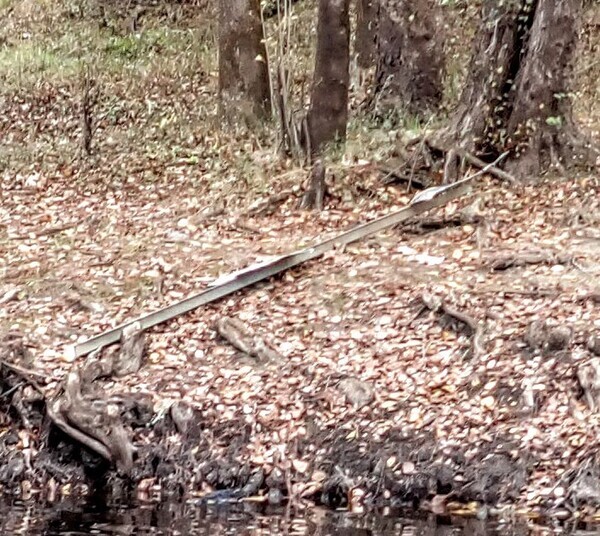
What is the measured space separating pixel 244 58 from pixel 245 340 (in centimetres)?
664

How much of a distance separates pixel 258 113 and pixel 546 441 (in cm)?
836

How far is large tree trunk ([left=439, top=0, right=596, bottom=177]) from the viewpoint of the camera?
12383mm

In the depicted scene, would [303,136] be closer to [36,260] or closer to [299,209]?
[299,209]

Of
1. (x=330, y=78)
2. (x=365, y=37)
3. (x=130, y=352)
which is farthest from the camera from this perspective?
(x=365, y=37)

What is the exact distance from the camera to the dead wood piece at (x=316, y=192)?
41.1 feet

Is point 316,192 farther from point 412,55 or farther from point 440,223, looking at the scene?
point 412,55

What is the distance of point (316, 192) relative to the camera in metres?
12.6

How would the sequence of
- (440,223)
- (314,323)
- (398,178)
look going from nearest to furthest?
(314,323) → (440,223) → (398,178)

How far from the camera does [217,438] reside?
8.52 metres

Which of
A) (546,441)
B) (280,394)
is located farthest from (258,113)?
(546,441)

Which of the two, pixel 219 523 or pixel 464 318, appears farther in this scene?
pixel 464 318

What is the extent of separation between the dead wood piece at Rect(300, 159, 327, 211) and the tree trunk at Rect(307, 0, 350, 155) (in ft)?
4.25

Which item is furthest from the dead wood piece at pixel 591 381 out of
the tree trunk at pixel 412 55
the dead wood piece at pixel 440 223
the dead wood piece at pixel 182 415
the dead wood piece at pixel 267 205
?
the tree trunk at pixel 412 55

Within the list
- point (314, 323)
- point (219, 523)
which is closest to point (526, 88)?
point (314, 323)
